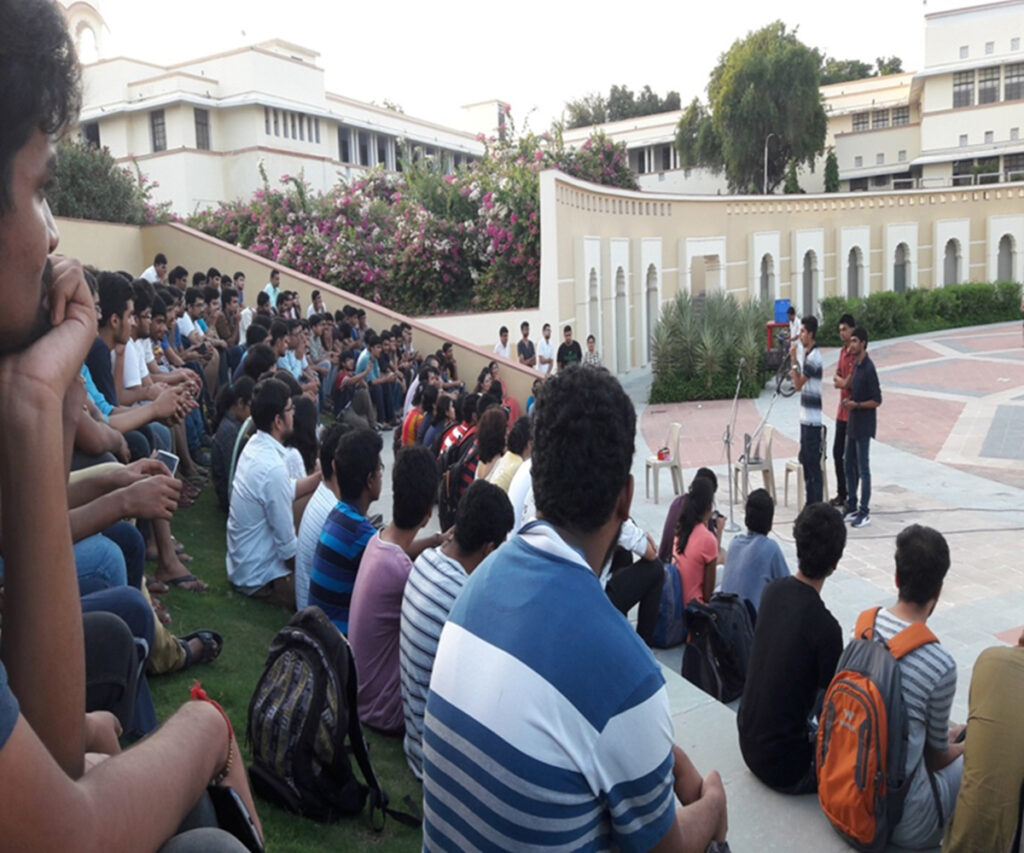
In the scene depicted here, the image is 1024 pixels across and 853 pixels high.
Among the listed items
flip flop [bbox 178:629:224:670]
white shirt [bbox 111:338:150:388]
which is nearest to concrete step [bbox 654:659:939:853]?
flip flop [bbox 178:629:224:670]

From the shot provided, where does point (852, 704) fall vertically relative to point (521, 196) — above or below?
below

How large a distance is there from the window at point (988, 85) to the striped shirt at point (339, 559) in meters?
55.4

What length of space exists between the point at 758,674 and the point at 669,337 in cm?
1797

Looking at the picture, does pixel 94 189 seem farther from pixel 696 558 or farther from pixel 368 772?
pixel 368 772

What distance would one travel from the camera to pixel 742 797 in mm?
4113

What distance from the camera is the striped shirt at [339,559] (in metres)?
4.87

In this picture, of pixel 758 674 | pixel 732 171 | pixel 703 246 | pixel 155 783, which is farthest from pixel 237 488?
pixel 732 171

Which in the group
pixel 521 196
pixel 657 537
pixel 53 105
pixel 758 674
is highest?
pixel 521 196

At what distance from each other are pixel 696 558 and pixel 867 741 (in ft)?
9.56

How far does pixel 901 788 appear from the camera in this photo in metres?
3.71

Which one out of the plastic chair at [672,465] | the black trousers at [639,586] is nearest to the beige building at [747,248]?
the plastic chair at [672,465]

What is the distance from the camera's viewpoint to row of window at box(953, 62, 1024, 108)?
4938 cm

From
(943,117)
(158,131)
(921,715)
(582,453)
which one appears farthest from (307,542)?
(943,117)

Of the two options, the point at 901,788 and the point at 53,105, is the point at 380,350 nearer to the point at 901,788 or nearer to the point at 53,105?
the point at 901,788
